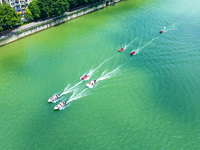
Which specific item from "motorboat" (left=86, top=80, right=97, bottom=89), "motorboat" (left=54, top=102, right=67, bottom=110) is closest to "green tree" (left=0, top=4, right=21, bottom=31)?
"motorboat" (left=86, top=80, right=97, bottom=89)

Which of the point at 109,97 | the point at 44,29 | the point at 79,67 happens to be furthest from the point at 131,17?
the point at 109,97

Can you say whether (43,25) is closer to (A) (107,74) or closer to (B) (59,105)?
(A) (107,74)

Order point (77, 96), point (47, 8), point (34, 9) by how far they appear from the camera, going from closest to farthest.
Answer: point (77, 96)
point (34, 9)
point (47, 8)

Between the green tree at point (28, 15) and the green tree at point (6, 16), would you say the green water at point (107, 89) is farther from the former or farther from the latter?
the green tree at point (28, 15)

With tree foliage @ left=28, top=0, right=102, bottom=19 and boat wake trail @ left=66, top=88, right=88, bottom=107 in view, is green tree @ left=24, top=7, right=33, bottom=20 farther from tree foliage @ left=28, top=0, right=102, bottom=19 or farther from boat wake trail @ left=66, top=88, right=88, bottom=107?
boat wake trail @ left=66, top=88, right=88, bottom=107

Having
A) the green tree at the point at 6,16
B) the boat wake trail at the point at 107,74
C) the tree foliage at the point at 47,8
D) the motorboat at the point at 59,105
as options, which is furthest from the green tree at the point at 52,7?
the motorboat at the point at 59,105

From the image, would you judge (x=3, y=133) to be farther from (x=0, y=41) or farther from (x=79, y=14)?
(x=79, y=14)

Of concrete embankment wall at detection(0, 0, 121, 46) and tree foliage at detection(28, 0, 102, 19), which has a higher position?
tree foliage at detection(28, 0, 102, 19)

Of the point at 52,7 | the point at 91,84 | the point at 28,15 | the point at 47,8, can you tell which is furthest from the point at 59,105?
the point at 52,7

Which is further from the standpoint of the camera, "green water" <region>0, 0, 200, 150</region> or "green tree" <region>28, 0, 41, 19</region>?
"green tree" <region>28, 0, 41, 19</region>
